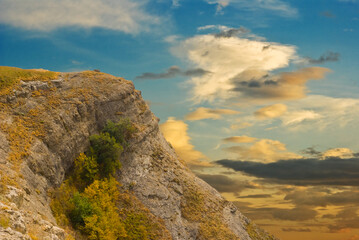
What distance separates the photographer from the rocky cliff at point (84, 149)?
148 ft

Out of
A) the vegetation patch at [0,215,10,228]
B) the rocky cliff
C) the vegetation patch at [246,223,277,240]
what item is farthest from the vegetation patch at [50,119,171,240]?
the vegetation patch at [246,223,277,240]

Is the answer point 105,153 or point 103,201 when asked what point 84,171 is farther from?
point 103,201

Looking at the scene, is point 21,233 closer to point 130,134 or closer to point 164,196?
point 164,196

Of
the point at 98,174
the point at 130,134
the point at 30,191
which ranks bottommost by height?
the point at 30,191

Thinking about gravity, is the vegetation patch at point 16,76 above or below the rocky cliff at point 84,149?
above

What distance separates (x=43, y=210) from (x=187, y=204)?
88.5 feet

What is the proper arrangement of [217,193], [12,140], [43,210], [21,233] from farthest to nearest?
[217,193]
[12,140]
[43,210]
[21,233]

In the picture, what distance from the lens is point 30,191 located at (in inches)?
1700

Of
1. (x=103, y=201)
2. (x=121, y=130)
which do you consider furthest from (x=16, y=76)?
(x=103, y=201)

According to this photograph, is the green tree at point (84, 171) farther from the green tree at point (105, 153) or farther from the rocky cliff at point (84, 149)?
the green tree at point (105, 153)

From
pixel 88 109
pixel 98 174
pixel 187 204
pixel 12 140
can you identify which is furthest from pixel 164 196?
pixel 12 140

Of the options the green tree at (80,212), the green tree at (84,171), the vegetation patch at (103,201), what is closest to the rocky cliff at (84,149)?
the green tree at (84,171)

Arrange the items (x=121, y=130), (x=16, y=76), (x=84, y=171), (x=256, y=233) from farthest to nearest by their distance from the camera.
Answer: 1. (x=256, y=233)
2. (x=121, y=130)
3. (x=16, y=76)
4. (x=84, y=171)

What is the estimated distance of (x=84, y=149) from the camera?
59.3 m
